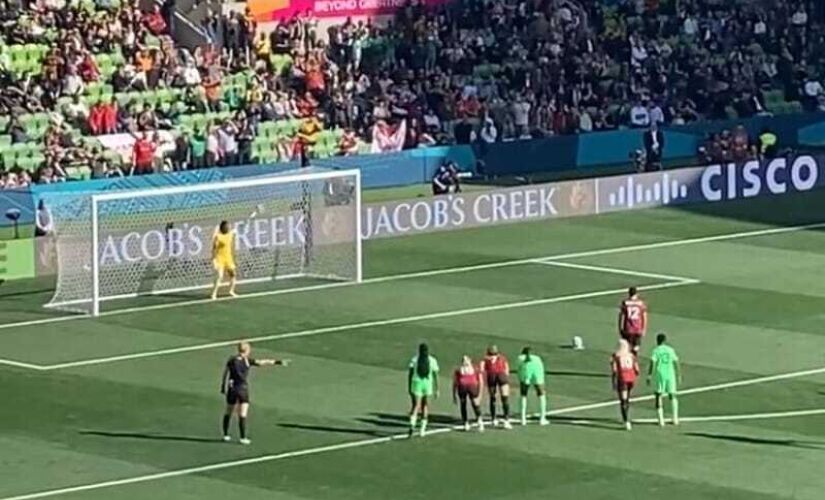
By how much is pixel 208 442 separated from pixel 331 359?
6.96m

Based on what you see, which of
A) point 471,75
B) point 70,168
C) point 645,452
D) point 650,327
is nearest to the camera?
point 645,452

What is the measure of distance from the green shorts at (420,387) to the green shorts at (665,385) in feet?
12.0

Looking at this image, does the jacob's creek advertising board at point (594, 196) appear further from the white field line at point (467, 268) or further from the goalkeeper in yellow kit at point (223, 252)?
the goalkeeper in yellow kit at point (223, 252)

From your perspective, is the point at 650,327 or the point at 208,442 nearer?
the point at 208,442

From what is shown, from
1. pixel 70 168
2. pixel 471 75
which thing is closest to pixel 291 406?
pixel 70 168

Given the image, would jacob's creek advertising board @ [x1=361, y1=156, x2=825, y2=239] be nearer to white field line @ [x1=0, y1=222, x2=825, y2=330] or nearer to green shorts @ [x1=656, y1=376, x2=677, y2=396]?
white field line @ [x1=0, y1=222, x2=825, y2=330]

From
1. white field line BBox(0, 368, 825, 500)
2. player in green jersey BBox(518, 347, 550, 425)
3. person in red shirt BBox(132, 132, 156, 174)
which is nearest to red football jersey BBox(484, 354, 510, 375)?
player in green jersey BBox(518, 347, 550, 425)

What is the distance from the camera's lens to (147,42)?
6825 centimetres

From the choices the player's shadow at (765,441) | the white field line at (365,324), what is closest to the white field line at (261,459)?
the player's shadow at (765,441)

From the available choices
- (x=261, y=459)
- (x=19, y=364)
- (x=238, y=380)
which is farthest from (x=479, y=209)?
(x=261, y=459)

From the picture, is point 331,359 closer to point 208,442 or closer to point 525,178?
point 208,442

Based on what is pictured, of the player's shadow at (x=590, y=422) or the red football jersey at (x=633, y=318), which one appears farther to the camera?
the red football jersey at (x=633, y=318)

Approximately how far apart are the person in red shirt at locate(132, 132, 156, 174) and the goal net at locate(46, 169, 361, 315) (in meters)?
8.00

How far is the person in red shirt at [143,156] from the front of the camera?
207 feet
